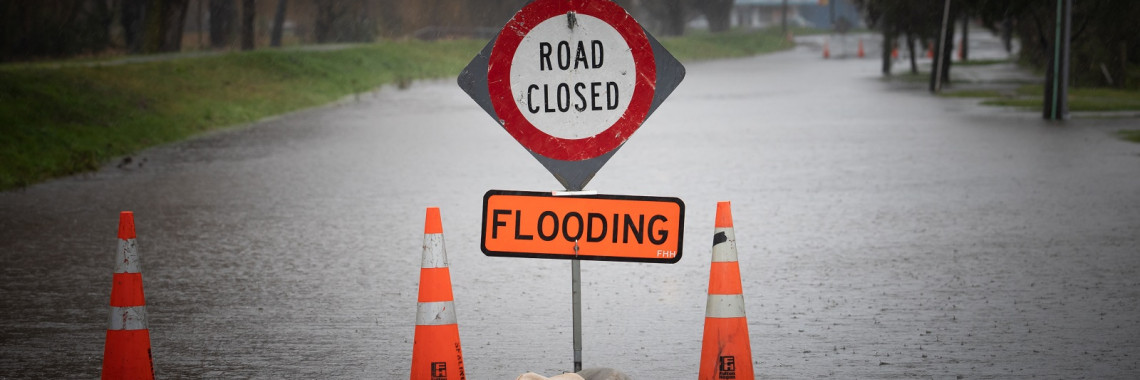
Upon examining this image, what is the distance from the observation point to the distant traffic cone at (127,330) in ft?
20.4

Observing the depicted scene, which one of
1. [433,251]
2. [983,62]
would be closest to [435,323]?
[433,251]

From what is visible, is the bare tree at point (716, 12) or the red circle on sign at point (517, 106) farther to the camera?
the bare tree at point (716, 12)

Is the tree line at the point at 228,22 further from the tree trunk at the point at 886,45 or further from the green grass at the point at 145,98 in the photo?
the tree trunk at the point at 886,45

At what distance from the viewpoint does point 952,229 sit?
11.7 metres

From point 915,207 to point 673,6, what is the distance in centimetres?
8368

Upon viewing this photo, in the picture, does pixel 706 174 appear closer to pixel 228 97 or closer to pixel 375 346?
pixel 375 346

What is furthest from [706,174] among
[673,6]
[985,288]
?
[673,6]

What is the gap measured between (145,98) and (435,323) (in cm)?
2061

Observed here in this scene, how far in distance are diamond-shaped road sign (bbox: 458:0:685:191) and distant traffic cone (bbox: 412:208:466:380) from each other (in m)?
0.56

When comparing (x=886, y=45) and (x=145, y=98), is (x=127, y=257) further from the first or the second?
(x=886, y=45)

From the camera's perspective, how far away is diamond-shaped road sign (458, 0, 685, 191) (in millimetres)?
5930

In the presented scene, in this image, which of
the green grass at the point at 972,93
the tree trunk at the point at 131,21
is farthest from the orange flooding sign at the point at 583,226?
the tree trunk at the point at 131,21

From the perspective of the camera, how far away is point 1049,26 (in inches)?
969

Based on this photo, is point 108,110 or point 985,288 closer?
point 985,288
